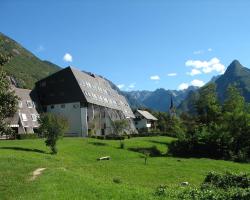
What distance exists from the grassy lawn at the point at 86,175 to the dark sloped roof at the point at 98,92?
96.2 feet

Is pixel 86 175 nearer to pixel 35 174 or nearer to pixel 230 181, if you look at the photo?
pixel 35 174

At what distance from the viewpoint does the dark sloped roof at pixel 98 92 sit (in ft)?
342

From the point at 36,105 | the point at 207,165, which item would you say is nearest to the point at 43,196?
the point at 207,165

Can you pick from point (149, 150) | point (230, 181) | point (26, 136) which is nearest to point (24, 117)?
point (26, 136)

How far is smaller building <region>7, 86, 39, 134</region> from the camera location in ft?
289

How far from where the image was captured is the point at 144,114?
557 ft

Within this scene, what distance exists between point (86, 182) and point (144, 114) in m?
143

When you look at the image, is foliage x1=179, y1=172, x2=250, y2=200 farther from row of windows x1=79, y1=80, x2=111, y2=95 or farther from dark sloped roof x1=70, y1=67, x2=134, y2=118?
row of windows x1=79, y1=80, x2=111, y2=95

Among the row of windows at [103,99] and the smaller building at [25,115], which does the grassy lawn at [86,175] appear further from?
the row of windows at [103,99]

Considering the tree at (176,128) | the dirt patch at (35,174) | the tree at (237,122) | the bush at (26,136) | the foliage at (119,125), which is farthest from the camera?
the foliage at (119,125)

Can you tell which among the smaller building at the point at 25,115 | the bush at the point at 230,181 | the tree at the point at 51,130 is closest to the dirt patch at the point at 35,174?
the bush at the point at 230,181

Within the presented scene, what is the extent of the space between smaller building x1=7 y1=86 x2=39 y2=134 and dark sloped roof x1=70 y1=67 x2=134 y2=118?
471 inches

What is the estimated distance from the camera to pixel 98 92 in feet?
378

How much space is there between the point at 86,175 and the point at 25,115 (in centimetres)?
6083
